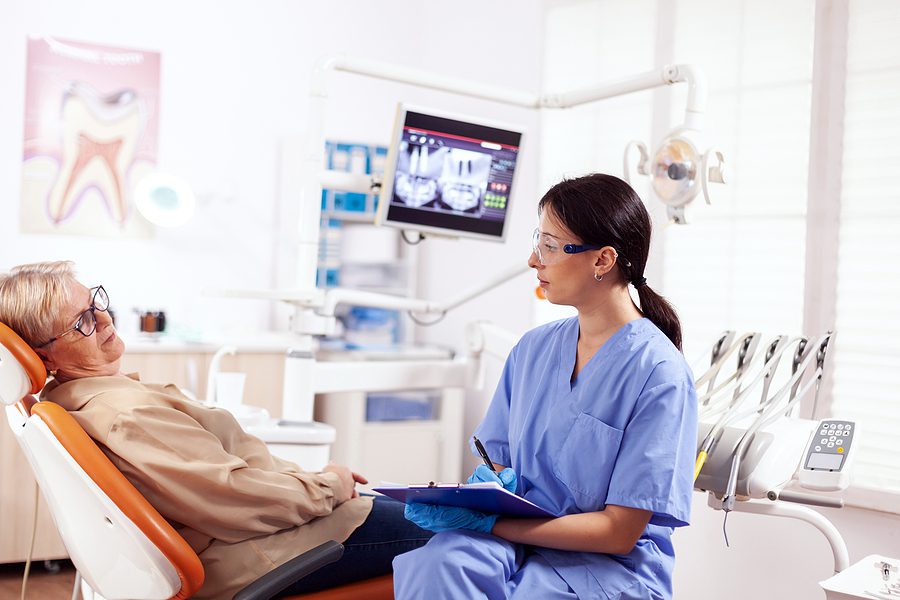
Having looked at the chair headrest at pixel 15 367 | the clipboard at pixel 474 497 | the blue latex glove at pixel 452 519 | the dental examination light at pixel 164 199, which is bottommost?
the blue latex glove at pixel 452 519

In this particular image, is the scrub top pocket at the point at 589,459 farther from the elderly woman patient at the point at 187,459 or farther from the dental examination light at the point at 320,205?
the dental examination light at the point at 320,205

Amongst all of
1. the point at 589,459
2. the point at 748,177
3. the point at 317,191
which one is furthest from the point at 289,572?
the point at 748,177

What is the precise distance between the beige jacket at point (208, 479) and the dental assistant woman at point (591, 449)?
304 mm

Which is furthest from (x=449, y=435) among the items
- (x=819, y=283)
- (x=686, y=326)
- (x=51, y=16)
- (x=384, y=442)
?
(x=51, y=16)

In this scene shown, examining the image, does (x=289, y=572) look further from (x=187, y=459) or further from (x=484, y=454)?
(x=484, y=454)

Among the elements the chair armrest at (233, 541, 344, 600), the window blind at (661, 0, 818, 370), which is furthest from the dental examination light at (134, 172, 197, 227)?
the chair armrest at (233, 541, 344, 600)

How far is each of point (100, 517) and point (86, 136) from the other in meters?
2.50

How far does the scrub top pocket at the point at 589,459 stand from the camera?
159 cm

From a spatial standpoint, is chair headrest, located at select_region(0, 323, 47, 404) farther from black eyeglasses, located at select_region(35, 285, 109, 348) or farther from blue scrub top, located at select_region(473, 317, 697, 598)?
blue scrub top, located at select_region(473, 317, 697, 598)

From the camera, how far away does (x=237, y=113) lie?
13.4ft

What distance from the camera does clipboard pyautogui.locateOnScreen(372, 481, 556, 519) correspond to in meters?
1.47

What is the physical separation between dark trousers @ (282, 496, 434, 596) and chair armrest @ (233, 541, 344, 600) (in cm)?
13

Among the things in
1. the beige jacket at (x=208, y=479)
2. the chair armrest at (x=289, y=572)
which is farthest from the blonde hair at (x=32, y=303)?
the chair armrest at (x=289, y=572)

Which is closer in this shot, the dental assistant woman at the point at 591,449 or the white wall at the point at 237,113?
the dental assistant woman at the point at 591,449
